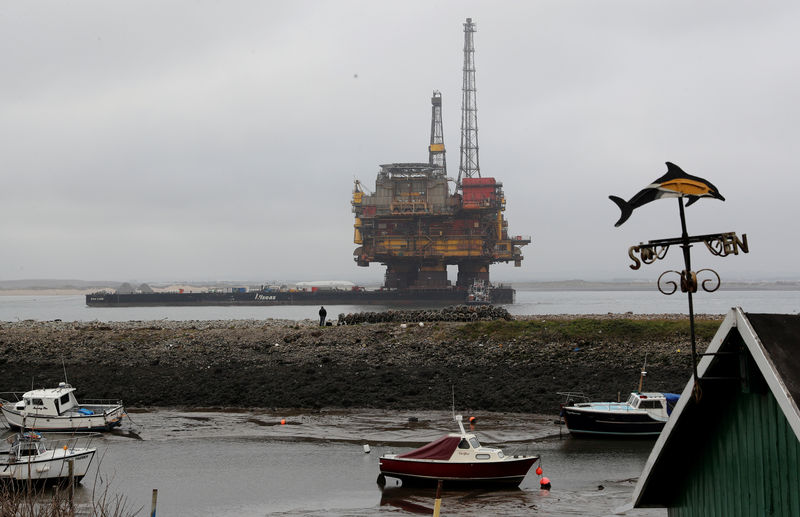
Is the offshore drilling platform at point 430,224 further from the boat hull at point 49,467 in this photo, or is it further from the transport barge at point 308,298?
the boat hull at point 49,467

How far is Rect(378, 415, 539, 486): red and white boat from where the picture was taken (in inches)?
766

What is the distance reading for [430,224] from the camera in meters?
107

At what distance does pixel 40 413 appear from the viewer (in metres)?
25.8

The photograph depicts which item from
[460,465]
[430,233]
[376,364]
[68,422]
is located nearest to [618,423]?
[460,465]

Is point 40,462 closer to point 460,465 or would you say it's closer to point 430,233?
point 460,465

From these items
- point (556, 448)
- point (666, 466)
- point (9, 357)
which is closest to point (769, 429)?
point (666, 466)

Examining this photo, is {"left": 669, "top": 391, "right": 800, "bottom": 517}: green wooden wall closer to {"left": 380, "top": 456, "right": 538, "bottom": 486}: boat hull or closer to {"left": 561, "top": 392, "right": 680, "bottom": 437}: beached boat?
{"left": 380, "top": 456, "right": 538, "bottom": 486}: boat hull

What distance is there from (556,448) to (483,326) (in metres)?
16.2

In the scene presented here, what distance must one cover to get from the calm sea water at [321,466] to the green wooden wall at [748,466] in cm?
1138

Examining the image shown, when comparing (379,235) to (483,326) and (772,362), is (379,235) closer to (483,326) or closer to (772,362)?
(483,326)

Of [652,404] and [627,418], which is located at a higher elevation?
[652,404]

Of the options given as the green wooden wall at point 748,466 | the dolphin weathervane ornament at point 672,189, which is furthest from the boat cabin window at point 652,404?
the dolphin weathervane ornament at point 672,189

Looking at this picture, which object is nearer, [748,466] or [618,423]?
[748,466]

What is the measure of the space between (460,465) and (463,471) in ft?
0.67
